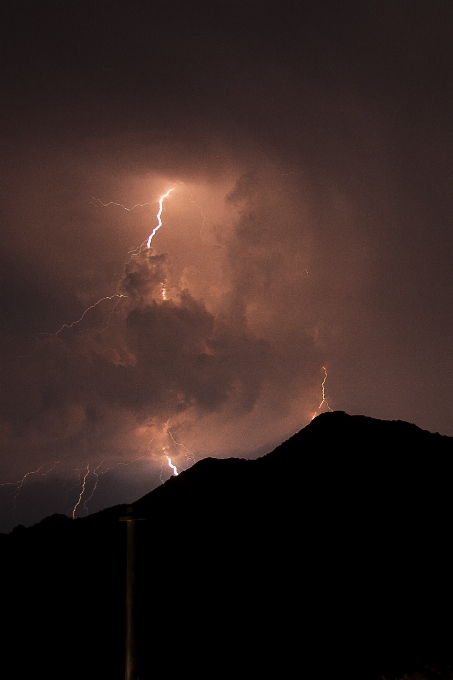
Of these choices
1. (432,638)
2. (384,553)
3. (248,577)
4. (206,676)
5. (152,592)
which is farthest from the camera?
(152,592)

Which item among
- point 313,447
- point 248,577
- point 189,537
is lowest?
point 248,577

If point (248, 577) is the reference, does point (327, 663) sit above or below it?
below

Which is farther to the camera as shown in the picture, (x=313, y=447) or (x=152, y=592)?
(x=313, y=447)

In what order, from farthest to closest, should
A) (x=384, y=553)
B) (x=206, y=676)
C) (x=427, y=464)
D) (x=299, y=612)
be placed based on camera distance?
(x=427, y=464), (x=384, y=553), (x=299, y=612), (x=206, y=676)

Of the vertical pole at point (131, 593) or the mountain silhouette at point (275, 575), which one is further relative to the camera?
the mountain silhouette at point (275, 575)

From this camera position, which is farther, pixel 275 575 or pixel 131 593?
pixel 275 575

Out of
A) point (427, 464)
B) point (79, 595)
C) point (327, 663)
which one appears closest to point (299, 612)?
point (327, 663)

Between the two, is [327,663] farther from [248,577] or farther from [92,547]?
[92,547]

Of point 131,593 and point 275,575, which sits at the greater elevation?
point 275,575
